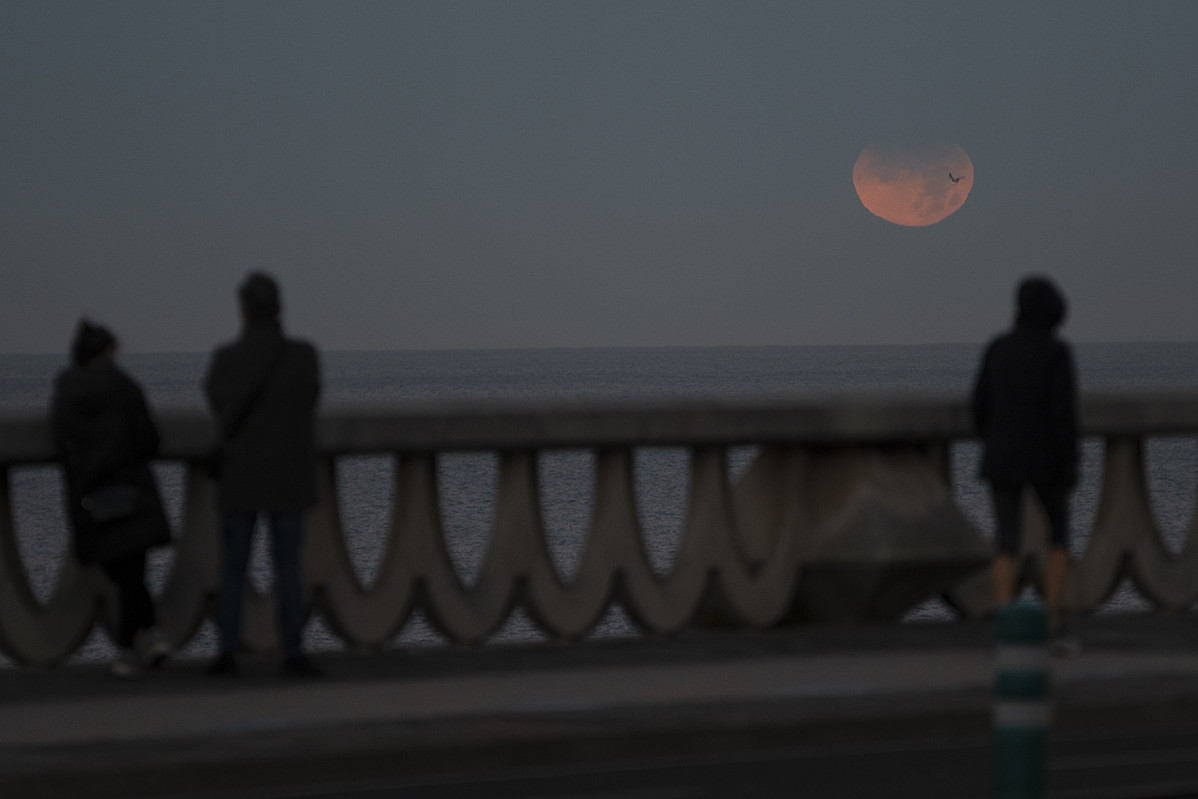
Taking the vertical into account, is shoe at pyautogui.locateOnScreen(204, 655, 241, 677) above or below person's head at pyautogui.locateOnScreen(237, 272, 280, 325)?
below

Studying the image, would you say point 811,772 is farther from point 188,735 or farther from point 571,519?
point 571,519

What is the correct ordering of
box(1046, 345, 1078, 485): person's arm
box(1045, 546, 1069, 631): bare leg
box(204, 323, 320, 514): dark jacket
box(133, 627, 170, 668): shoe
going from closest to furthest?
box(204, 323, 320, 514): dark jacket < box(133, 627, 170, 668): shoe < box(1046, 345, 1078, 485): person's arm < box(1045, 546, 1069, 631): bare leg

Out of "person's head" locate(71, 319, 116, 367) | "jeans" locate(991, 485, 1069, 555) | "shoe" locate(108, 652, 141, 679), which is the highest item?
"person's head" locate(71, 319, 116, 367)

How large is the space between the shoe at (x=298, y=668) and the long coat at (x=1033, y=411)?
3134 millimetres

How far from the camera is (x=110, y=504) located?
7379 mm

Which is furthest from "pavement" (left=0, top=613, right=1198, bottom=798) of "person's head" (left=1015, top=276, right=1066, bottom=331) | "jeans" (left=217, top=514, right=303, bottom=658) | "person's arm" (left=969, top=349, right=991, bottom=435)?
"person's head" (left=1015, top=276, right=1066, bottom=331)

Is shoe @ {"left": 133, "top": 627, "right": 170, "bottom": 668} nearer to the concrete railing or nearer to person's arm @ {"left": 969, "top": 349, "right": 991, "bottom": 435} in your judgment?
the concrete railing

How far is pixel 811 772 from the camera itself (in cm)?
596

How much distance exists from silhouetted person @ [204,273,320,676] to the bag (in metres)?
0.39

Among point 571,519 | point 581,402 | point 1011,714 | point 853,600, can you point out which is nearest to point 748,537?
point 853,600

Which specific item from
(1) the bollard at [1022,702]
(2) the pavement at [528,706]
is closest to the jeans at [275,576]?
(2) the pavement at [528,706]

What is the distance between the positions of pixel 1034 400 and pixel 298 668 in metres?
3.49

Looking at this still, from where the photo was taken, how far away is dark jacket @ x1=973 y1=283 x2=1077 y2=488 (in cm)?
783

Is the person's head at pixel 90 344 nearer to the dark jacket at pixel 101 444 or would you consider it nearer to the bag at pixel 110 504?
the dark jacket at pixel 101 444
